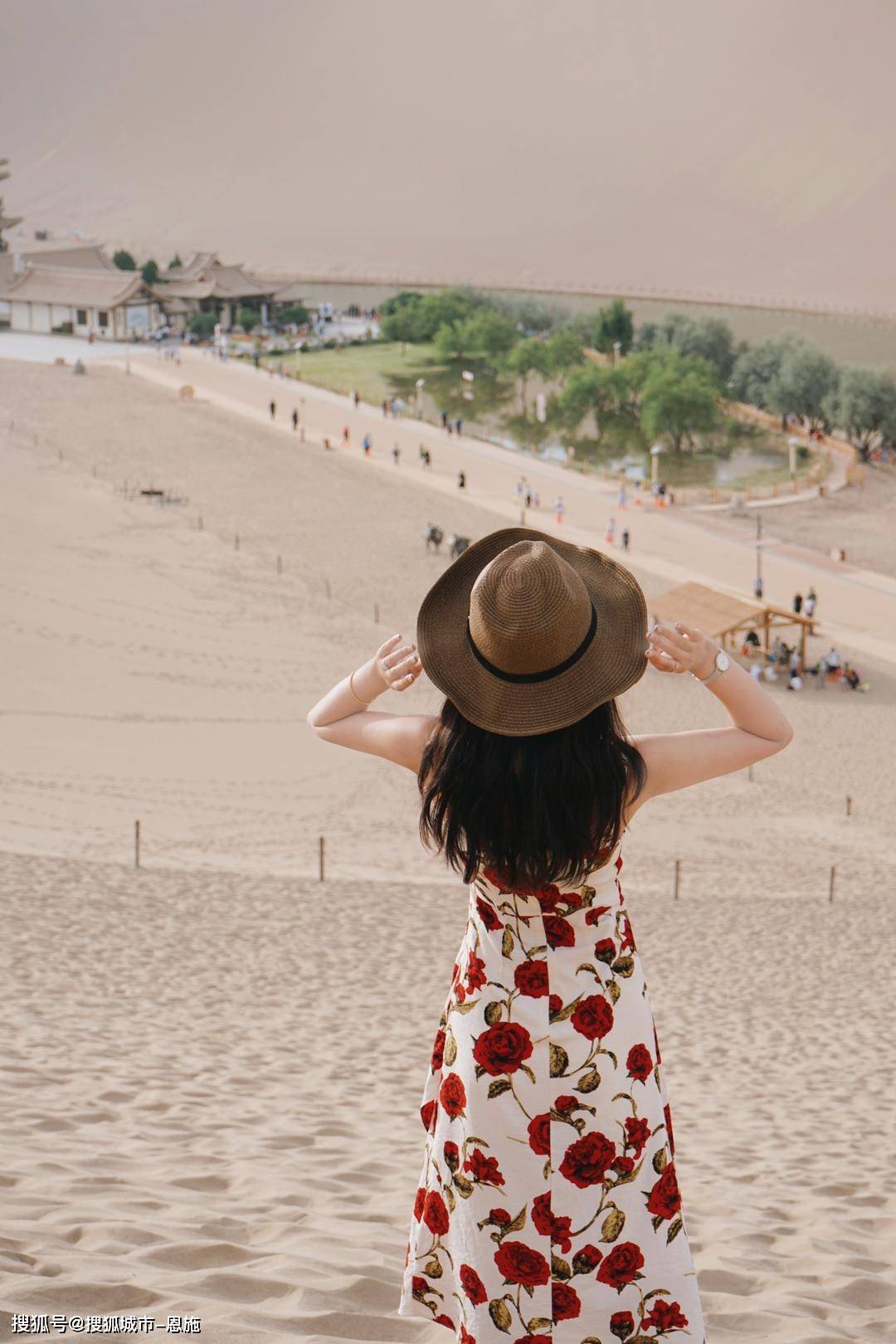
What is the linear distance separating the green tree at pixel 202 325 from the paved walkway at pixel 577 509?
930 cm

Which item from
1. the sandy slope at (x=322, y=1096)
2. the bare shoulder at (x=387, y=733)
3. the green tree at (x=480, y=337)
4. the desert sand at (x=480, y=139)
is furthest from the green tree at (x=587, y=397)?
the desert sand at (x=480, y=139)

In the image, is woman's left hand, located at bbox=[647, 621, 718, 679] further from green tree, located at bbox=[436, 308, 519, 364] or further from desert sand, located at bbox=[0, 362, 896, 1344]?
green tree, located at bbox=[436, 308, 519, 364]

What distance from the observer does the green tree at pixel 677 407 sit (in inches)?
1658

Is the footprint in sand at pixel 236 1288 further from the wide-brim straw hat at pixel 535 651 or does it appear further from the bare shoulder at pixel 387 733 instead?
the wide-brim straw hat at pixel 535 651

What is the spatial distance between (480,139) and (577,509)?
119 m

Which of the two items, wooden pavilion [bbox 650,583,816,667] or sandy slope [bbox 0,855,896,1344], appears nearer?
sandy slope [bbox 0,855,896,1344]

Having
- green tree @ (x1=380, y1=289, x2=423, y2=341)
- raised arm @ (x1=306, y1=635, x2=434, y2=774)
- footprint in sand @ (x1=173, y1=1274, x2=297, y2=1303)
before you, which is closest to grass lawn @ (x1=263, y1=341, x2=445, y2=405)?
green tree @ (x1=380, y1=289, x2=423, y2=341)

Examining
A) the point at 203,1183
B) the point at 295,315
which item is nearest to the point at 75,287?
the point at 295,315

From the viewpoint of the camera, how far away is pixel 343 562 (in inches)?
984

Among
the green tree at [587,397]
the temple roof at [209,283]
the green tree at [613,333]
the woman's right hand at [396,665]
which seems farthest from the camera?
the temple roof at [209,283]

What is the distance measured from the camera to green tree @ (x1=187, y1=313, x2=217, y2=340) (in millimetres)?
55844

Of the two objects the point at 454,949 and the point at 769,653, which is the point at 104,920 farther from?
the point at 769,653

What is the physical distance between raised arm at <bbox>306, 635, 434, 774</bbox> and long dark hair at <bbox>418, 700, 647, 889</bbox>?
108mm

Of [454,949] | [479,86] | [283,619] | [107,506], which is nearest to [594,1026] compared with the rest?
[454,949]
